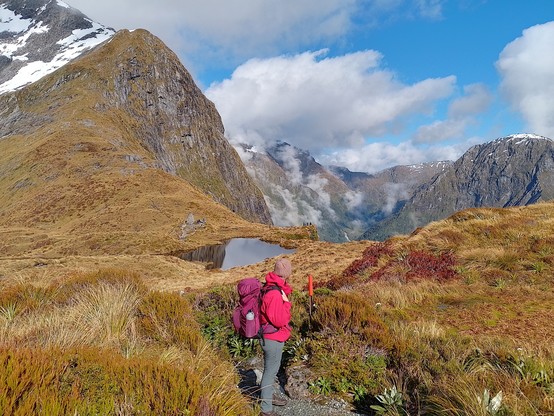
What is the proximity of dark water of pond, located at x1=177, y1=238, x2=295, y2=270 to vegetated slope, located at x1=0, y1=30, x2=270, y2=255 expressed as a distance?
6.09 metres

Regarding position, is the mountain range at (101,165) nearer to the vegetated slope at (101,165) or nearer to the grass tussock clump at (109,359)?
the vegetated slope at (101,165)

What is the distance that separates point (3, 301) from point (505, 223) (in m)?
20.0

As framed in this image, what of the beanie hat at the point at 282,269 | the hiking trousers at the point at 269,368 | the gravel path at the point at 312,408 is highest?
the beanie hat at the point at 282,269

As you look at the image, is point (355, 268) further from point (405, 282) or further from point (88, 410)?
point (88, 410)

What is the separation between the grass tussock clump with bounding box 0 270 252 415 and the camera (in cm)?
354

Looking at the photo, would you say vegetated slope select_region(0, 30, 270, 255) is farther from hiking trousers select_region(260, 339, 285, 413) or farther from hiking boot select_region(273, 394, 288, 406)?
hiking trousers select_region(260, 339, 285, 413)

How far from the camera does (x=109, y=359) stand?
14.5 ft

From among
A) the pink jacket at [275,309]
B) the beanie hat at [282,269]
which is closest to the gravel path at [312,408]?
the pink jacket at [275,309]

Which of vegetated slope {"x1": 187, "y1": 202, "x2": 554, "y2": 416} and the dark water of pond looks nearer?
vegetated slope {"x1": 187, "y1": 202, "x2": 554, "y2": 416}

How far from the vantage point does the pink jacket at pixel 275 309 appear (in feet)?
20.6

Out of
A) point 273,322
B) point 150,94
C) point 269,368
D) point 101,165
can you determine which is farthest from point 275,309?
point 150,94

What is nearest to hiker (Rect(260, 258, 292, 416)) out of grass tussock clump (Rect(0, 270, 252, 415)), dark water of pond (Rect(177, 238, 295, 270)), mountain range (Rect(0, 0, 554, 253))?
grass tussock clump (Rect(0, 270, 252, 415))

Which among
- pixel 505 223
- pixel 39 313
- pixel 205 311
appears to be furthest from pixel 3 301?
pixel 505 223

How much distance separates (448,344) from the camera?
281 inches
